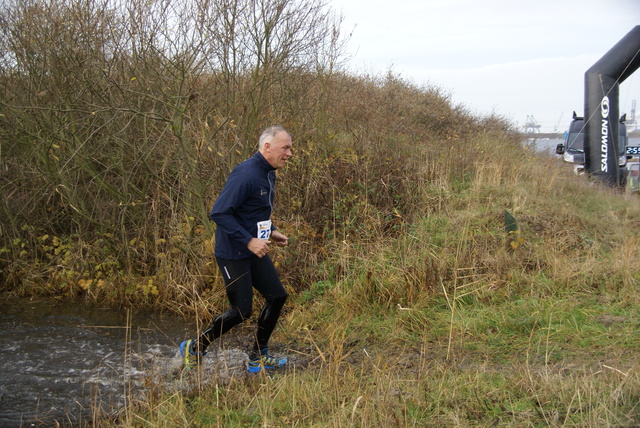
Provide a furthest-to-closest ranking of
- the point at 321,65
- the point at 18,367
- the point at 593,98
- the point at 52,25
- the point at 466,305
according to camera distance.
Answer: the point at 593,98, the point at 321,65, the point at 52,25, the point at 466,305, the point at 18,367

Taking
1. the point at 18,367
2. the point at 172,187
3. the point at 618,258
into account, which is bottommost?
the point at 18,367

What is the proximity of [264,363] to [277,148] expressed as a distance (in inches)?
73.6

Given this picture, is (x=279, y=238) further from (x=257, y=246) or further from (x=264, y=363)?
(x=264, y=363)

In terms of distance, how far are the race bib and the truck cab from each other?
10380 millimetres

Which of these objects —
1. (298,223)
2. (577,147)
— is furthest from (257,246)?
(577,147)

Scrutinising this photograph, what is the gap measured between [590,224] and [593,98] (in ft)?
17.9

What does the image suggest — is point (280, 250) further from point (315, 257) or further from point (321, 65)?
point (321, 65)

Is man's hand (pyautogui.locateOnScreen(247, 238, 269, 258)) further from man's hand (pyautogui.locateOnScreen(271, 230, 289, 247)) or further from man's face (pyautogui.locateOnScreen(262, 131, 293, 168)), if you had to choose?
man's face (pyautogui.locateOnScreen(262, 131, 293, 168))

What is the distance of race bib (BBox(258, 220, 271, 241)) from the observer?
14.4 ft

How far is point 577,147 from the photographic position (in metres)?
14.9

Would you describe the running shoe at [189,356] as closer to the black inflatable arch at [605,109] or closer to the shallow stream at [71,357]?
the shallow stream at [71,357]

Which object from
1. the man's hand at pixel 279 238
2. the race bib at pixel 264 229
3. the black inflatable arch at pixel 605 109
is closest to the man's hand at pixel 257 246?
the race bib at pixel 264 229

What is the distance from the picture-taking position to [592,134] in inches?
495

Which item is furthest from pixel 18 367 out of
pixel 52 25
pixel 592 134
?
pixel 592 134
